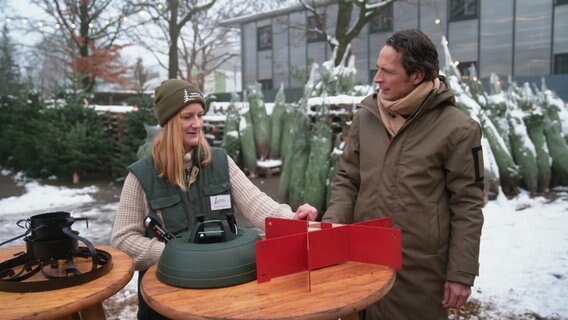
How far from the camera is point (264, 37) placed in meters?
24.4

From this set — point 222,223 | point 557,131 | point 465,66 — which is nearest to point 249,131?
point 557,131

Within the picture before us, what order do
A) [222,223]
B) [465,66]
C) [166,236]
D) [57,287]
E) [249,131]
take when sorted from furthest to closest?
[465,66]
[249,131]
[166,236]
[222,223]
[57,287]

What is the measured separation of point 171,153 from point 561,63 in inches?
697

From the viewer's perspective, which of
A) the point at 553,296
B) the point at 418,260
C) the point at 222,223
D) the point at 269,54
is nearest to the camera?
the point at 222,223

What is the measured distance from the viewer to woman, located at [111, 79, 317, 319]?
2.12m

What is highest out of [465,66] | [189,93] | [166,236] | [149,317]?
[465,66]

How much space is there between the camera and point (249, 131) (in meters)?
9.55

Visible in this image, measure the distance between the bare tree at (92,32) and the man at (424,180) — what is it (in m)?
17.6

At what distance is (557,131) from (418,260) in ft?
23.1

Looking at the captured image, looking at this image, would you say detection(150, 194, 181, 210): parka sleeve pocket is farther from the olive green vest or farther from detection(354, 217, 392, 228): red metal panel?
detection(354, 217, 392, 228): red metal panel

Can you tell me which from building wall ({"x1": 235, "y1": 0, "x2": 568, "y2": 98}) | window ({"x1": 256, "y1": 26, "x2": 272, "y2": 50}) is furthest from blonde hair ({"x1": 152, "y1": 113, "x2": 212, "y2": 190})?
window ({"x1": 256, "y1": 26, "x2": 272, "y2": 50})

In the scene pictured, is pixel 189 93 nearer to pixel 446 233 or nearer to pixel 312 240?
pixel 312 240

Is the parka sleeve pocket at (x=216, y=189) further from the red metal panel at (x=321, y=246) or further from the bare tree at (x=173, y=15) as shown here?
the bare tree at (x=173, y=15)

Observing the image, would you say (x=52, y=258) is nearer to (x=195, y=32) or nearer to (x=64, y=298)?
(x=64, y=298)
